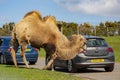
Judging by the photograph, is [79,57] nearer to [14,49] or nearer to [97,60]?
[97,60]

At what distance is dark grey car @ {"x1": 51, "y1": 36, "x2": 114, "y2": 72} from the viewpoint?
2123 centimetres

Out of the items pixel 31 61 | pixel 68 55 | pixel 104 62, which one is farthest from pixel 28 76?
pixel 31 61

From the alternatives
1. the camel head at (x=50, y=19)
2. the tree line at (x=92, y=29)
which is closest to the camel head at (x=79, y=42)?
the camel head at (x=50, y=19)

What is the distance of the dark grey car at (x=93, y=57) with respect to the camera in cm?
2123

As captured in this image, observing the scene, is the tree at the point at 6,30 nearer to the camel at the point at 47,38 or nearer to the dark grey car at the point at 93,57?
the dark grey car at the point at 93,57

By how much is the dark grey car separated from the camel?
89.9 inches

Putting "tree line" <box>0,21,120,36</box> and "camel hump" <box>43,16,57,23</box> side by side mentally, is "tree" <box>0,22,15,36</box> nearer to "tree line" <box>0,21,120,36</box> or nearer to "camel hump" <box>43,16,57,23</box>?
"tree line" <box>0,21,120,36</box>

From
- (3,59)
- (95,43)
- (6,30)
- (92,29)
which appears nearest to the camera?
(95,43)

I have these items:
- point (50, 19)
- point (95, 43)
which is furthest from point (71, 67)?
point (50, 19)

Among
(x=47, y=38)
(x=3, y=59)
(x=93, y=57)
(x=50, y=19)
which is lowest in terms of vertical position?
(x=3, y=59)

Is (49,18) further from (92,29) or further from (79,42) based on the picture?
(92,29)

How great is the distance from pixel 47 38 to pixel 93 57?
3199 millimetres

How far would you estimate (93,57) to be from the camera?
2138 centimetres

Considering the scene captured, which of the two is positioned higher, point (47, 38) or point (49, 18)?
point (49, 18)
